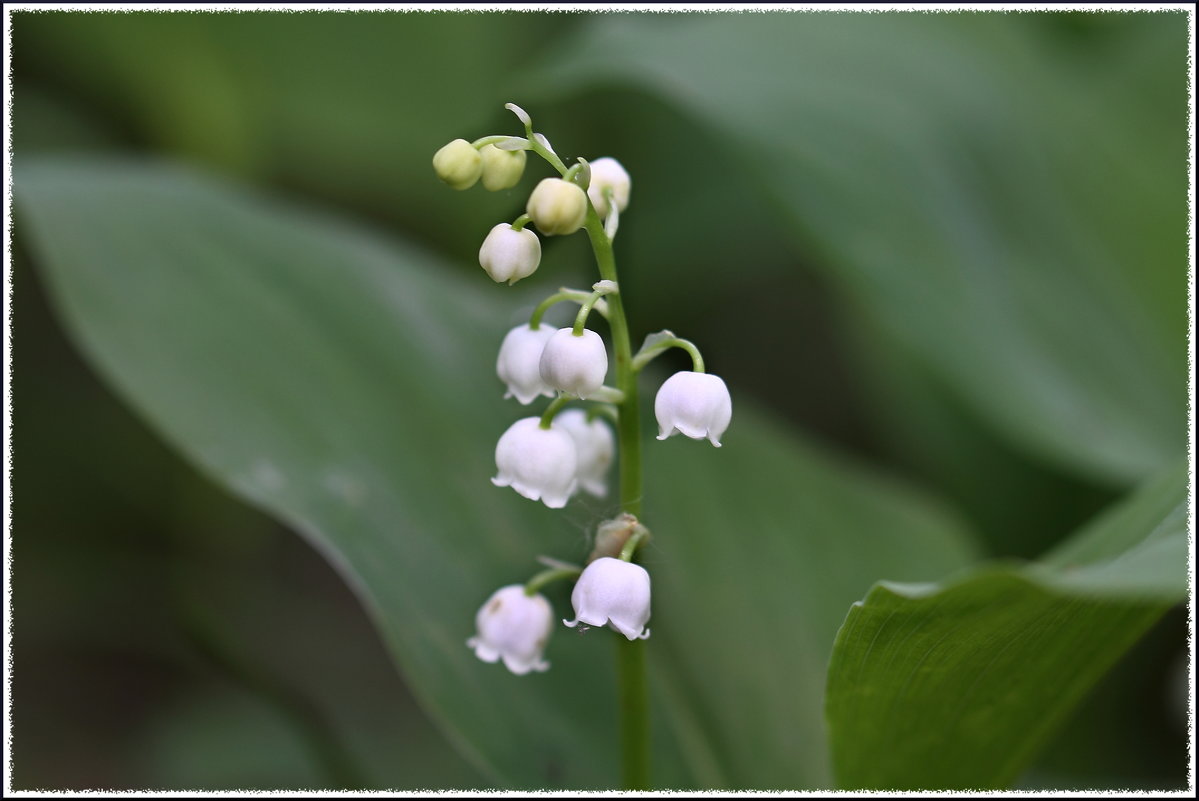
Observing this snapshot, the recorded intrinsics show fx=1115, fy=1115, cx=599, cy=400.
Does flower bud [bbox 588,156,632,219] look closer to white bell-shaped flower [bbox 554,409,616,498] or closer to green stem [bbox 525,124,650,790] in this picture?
green stem [bbox 525,124,650,790]

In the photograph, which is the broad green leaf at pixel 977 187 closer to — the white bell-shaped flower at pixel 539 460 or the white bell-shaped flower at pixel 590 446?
the white bell-shaped flower at pixel 590 446

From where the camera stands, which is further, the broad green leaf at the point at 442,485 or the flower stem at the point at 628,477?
the broad green leaf at the point at 442,485

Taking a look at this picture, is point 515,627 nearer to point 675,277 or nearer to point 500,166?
point 500,166

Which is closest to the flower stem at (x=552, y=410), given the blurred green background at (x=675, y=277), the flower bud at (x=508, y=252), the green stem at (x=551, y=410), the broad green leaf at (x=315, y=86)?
the green stem at (x=551, y=410)

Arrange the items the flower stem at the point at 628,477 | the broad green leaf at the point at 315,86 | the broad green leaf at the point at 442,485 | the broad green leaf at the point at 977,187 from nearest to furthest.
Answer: the flower stem at the point at 628,477
the broad green leaf at the point at 442,485
the broad green leaf at the point at 977,187
the broad green leaf at the point at 315,86

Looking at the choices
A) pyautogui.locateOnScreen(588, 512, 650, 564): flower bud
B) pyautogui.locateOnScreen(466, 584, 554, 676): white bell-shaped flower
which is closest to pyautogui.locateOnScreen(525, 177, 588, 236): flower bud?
pyautogui.locateOnScreen(588, 512, 650, 564): flower bud

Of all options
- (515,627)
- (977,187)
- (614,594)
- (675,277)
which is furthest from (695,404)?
(675,277)

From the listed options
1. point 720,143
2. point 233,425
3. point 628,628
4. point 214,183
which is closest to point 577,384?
point 628,628
